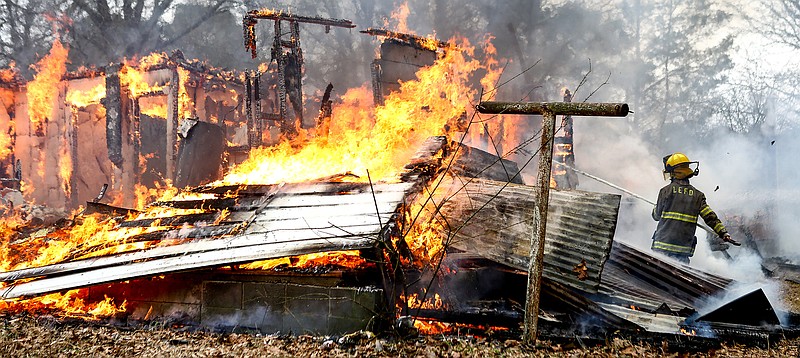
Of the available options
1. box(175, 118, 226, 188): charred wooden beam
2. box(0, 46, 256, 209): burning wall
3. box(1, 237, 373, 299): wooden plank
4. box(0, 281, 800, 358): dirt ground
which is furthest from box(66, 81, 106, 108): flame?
box(0, 281, 800, 358): dirt ground

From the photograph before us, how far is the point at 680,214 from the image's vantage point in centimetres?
715

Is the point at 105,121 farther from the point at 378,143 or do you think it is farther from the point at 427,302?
the point at 427,302

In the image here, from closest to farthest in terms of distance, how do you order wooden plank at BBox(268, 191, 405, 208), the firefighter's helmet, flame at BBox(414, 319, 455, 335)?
flame at BBox(414, 319, 455, 335) → wooden plank at BBox(268, 191, 405, 208) → the firefighter's helmet

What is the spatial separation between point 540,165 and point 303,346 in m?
2.96

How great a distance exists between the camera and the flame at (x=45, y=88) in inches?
668

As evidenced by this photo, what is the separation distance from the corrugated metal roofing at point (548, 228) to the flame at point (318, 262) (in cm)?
119

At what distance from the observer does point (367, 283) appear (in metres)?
5.54

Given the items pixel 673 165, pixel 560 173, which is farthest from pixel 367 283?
pixel 560 173

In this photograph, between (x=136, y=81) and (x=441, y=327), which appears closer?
(x=441, y=327)

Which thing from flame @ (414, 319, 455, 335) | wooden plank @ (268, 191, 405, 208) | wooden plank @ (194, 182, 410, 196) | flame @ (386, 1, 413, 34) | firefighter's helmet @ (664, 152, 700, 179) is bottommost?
flame @ (414, 319, 455, 335)

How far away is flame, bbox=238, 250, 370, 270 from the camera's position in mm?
5559

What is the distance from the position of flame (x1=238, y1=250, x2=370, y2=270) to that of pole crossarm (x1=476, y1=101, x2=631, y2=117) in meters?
2.39

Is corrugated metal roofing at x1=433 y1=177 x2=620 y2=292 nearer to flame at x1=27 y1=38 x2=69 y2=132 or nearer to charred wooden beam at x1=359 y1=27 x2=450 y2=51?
charred wooden beam at x1=359 y1=27 x2=450 y2=51

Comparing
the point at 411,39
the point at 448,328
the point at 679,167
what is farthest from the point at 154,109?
the point at 679,167
